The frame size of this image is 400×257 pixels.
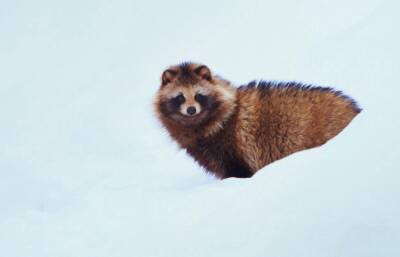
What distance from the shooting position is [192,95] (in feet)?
21.5

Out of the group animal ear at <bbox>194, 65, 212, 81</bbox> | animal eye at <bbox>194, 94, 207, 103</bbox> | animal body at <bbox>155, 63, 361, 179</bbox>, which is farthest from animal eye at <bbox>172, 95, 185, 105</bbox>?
animal ear at <bbox>194, 65, 212, 81</bbox>

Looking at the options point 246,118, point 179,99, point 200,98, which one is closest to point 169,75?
point 179,99

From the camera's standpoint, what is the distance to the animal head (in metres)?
6.54

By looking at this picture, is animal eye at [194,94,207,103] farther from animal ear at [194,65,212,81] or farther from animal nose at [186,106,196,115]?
animal ear at [194,65,212,81]

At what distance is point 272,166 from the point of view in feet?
18.2

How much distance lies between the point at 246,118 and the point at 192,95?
0.58 m

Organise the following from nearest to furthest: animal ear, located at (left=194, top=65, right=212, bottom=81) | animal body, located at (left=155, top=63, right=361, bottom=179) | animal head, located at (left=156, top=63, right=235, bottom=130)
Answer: animal body, located at (left=155, top=63, right=361, bottom=179), animal head, located at (left=156, top=63, right=235, bottom=130), animal ear, located at (left=194, top=65, right=212, bottom=81)

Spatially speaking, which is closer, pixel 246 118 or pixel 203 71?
pixel 246 118

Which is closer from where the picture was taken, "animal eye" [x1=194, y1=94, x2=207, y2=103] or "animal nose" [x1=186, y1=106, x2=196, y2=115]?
"animal nose" [x1=186, y1=106, x2=196, y2=115]

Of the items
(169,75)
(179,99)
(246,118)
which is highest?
(169,75)

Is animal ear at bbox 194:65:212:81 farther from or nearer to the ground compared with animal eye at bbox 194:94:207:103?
farther from the ground

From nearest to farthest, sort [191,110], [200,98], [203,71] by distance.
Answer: [191,110] → [200,98] → [203,71]

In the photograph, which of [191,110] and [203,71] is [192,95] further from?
[203,71]

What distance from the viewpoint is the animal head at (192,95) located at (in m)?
6.54
